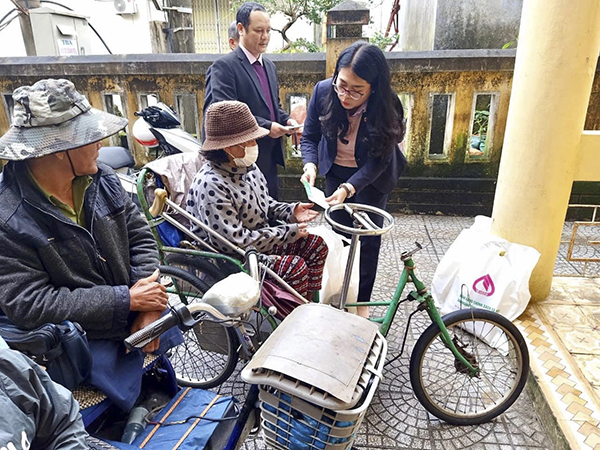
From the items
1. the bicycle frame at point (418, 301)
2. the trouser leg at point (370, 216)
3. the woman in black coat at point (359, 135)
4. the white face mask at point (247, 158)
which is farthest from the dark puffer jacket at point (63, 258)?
the trouser leg at point (370, 216)

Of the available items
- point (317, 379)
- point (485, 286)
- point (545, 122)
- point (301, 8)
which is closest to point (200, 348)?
point (317, 379)

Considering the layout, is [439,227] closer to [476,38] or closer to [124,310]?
[476,38]

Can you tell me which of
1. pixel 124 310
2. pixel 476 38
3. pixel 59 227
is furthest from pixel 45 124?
pixel 476 38

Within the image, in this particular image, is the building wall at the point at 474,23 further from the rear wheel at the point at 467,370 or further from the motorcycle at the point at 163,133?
the rear wheel at the point at 467,370

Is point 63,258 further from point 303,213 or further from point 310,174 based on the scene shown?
point 310,174

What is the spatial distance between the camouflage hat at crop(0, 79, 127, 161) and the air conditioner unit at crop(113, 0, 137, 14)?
34.8 feet

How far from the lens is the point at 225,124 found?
7.50 feet

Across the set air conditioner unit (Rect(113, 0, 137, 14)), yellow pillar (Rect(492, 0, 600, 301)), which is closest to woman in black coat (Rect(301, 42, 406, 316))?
yellow pillar (Rect(492, 0, 600, 301))

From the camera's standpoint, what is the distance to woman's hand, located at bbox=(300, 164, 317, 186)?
2.69 metres

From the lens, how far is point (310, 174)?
2.77 metres

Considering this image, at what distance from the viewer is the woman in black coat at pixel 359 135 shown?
8.04 feet

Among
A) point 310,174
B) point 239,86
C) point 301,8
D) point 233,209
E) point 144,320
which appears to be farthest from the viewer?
point 301,8

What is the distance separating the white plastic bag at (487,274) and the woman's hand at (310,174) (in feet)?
3.82

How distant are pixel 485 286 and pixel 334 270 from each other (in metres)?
1.08
